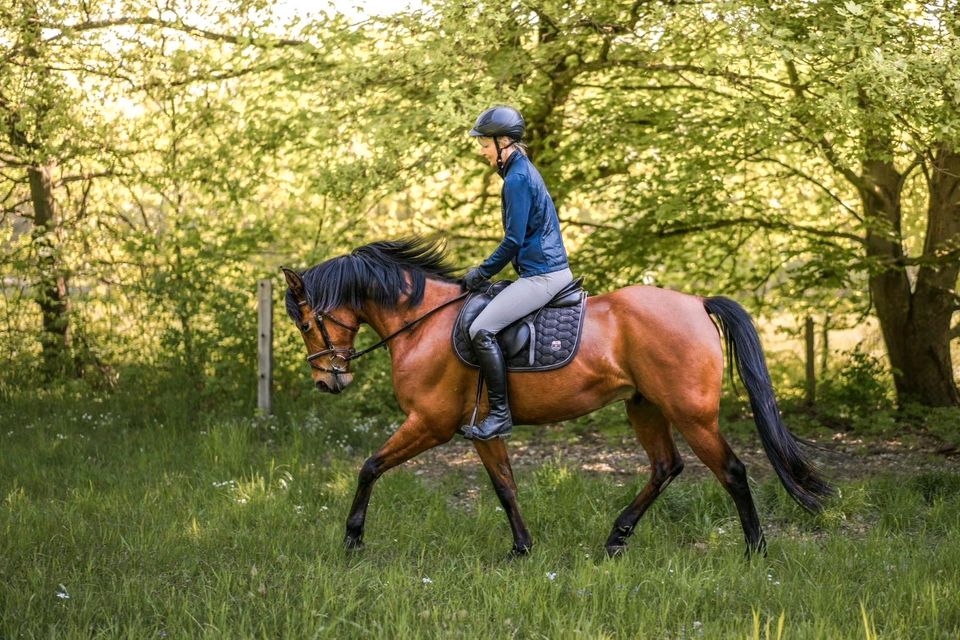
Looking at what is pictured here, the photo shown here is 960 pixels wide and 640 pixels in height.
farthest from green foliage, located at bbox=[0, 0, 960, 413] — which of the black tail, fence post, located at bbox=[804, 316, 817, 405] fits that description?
the black tail

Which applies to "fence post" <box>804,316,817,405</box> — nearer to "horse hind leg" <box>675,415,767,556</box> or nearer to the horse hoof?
"horse hind leg" <box>675,415,767,556</box>

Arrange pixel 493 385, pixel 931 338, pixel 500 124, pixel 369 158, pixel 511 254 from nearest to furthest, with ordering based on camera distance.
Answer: pixel 500 124
pixel 511 254
pixel 493 385
pixel 369 158
pixel 931 338

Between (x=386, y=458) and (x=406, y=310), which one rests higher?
(x=406, y=310)

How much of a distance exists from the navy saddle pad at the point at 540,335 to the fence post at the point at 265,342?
4356 millimetres

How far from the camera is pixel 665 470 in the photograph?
583cm

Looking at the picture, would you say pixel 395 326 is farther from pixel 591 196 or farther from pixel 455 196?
pixel 455 196

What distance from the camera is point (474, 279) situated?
5633 mm

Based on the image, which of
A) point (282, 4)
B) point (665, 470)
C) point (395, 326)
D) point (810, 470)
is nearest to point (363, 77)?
point (282, 4)

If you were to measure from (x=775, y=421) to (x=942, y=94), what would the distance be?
281 centimetres

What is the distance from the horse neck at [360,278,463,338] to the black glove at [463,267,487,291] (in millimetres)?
281

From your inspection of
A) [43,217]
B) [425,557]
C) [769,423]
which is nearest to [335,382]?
[425,557]

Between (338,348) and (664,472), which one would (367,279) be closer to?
(338,348)

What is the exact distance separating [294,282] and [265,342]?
12.9 ft

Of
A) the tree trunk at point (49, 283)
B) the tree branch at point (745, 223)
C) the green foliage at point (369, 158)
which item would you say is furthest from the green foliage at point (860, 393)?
the tree trunk at point (49, 283)
